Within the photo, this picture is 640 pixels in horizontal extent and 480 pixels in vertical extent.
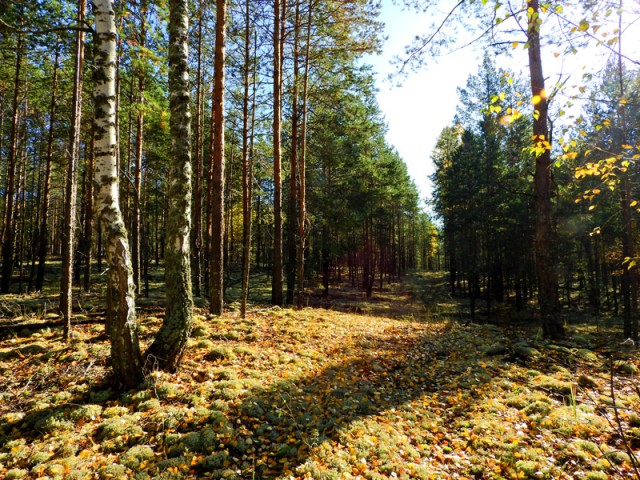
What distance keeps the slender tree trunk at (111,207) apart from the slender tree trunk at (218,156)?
13.6 feet

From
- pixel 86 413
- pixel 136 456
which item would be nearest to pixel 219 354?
pixel 86 413

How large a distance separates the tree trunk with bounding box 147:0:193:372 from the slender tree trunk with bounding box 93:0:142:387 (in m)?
0.60

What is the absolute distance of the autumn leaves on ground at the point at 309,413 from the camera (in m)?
3.88

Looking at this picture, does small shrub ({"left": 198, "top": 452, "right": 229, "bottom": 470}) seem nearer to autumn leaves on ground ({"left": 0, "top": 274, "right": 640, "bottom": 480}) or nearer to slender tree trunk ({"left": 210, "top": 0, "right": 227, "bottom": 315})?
autumn leaves on ground ({"left": 0, "top": 274, "right": 640, "bottom": 480})

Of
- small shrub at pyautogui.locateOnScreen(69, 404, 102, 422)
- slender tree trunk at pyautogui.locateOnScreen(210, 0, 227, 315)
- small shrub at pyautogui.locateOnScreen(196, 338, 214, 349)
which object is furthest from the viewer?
slender tree trunk at pyautogui.locateOnScreen(210, 0, 227, 315)

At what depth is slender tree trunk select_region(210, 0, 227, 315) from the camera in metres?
9.02

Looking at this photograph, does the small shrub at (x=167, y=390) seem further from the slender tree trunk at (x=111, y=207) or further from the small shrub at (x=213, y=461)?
the small shrub at (x=213, y=461)

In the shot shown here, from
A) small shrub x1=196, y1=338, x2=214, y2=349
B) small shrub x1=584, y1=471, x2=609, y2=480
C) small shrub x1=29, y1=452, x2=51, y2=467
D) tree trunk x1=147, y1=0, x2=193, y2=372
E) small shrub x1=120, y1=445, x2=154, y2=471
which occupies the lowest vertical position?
small shrub x1=584, y1=471, x2=609, y2=480

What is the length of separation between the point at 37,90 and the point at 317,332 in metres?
17.4

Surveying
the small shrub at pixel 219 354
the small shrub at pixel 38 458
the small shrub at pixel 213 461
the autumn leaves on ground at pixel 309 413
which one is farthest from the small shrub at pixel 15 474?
the small shrub at pixel 219 354

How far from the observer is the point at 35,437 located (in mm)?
4074

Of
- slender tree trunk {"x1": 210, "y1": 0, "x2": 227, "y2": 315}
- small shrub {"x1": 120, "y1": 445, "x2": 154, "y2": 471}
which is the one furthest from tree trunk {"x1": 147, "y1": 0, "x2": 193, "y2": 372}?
slender tree trunk {"x1": 210, "y1": 0, "x2": 227, "y2": 315}

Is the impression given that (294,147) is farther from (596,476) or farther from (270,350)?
(596,476)

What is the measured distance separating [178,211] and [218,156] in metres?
4.03
